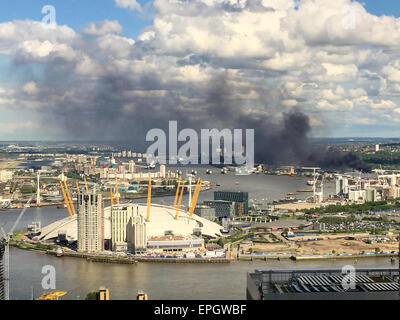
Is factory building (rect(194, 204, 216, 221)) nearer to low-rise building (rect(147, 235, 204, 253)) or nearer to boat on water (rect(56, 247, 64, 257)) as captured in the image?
low-rise building (rect(147, 235, 204, 253))

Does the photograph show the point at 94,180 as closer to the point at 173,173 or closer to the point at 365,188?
the point at 173,173

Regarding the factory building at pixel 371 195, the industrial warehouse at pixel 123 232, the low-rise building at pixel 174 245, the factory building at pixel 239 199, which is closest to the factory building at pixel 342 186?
the factory building at pixel 371 195

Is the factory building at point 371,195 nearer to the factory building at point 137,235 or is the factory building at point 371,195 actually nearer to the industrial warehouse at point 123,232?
the industrial warehouse at point 123,232

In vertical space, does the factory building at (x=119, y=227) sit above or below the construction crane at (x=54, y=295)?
above

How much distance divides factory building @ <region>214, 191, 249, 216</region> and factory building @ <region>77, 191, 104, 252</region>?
5113 millimetres

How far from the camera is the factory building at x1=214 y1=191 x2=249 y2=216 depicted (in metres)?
14.9

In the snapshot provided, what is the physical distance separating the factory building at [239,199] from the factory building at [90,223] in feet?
16.8

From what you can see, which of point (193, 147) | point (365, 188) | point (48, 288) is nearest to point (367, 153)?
point (193, 147)

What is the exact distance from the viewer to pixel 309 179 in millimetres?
24984

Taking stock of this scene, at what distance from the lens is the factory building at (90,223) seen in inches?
400

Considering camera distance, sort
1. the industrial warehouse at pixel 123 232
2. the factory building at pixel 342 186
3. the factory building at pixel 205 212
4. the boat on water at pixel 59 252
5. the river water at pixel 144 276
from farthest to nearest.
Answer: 1. the factory building at pixel 342 186
2. the factory building at pixel 205 212
3. the industrial warehouse at pixel 123 232
4. the boat on water at pixel 59 252
5. the river water at pixel 144 276

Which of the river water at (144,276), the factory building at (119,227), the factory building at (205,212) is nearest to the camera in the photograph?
the river water at (144,276)

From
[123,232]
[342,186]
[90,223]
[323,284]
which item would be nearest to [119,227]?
[123,232]
